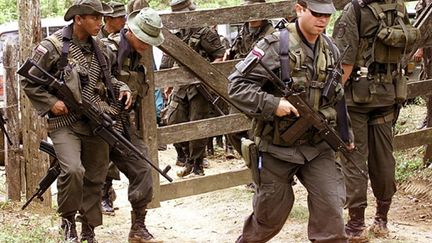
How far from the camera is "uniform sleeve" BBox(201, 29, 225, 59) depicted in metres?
10.2

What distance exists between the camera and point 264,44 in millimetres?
5422

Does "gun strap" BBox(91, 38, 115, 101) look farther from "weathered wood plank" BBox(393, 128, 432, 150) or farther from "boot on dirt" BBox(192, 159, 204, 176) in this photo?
"boot on dirt" BBox(192, 159, 204, 176)

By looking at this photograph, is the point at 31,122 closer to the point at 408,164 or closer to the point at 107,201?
the point at 107,201

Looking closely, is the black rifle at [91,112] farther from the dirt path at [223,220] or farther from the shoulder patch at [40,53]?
the dirt path at [223,220]

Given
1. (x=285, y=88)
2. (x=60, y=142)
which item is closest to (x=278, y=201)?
(x=285, y=88)

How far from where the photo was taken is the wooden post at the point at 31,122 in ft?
26.1

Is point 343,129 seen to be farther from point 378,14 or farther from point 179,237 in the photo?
point 179,237

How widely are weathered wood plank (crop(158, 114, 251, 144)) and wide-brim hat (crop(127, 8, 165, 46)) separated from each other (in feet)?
3.26

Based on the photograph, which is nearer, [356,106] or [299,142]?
[299,142]

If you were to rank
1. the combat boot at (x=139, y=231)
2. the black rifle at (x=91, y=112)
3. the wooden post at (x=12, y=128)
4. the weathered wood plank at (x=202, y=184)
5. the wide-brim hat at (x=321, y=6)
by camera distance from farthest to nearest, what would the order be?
the wooden post at (x=12, y=128)
the weathered wood plank at (x=202, y=184)
the combat boot at (x=139, y=231)
the black rifle at (x=91, y=112)
the wide-brim hat at (x=321, y=6)

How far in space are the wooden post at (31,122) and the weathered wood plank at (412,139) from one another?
3.73 m

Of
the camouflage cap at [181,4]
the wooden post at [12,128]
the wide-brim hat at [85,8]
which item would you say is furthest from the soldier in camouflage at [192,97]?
the wide-brim hat at [85,8]

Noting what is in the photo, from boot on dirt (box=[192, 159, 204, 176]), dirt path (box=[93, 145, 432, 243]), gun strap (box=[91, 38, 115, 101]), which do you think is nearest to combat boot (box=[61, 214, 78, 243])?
dirt path (box=[93, 145, 432, 243])

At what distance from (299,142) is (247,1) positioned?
12.2 ft
